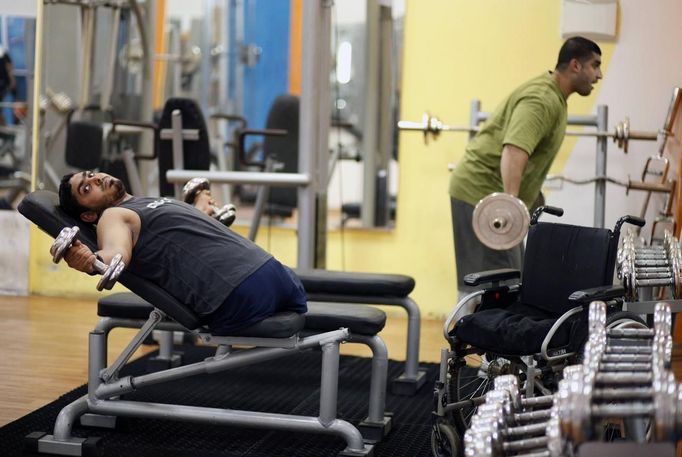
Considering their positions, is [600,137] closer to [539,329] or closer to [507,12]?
[507,12]

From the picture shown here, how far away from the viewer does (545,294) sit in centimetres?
315

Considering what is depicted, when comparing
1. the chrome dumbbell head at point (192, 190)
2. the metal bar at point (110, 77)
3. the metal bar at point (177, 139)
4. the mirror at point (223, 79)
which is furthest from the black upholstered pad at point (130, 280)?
the metal bar at point (110, 77)

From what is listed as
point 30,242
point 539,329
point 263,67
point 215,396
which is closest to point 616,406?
point 539,329

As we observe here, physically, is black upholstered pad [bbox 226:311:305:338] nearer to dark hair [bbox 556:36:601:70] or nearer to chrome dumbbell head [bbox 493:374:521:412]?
chrome dumbbell head [bbox 493:374:521:412]

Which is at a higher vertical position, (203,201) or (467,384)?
(203,201)

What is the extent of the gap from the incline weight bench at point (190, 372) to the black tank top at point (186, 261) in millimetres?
41

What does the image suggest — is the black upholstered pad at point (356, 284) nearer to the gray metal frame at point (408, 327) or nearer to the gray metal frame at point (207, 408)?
the gray metal frame at point (408, 327)

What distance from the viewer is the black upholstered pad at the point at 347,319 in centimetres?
317

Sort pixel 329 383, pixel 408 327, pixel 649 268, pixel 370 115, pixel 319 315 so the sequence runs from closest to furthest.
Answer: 1. pixel 329 383
2. pixel 649 268
3. pixel 319 315
4. pixel 408 327
5. pixel 370 115

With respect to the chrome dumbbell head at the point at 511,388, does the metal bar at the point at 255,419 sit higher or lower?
lower

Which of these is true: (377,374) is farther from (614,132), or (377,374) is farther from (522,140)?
(614,132)

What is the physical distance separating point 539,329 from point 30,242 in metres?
4.02

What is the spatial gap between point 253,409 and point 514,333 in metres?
1.18

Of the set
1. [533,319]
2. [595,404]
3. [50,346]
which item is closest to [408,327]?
[533,319]
